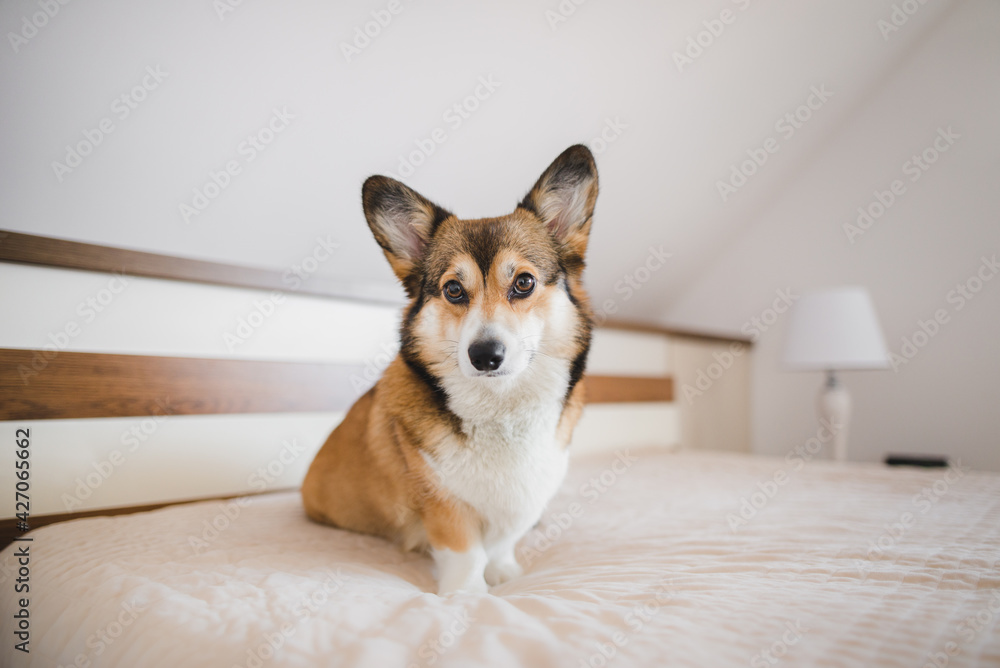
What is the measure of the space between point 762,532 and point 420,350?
805 mm

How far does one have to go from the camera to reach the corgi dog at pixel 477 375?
3.25 ft

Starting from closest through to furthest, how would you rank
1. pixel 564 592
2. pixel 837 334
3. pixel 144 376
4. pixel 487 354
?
pixel 564 592 → pixel 487 354 → pixel 144 376 → pixel 837 334

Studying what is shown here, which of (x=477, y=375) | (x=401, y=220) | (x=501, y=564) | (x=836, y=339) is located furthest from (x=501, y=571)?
(x=836, y=339)

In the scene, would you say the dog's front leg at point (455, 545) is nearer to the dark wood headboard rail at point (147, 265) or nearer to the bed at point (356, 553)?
the bed at point (356, 553)

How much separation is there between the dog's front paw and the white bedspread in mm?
30

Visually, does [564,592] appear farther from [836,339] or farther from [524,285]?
[836,339]

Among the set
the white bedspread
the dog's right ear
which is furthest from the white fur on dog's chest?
the dog's right ear

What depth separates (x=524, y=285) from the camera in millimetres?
1041

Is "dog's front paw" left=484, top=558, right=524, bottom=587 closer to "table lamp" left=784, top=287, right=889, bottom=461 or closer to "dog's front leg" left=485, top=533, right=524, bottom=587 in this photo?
"dog's front leg" left=485, top=533, right=524, bottom=587

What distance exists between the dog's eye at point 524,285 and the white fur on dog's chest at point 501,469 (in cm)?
22

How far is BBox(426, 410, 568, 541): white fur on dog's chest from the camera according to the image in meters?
0.99

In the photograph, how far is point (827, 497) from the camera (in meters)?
1.51

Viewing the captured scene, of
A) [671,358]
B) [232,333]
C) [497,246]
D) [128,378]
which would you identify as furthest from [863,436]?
[128,378]

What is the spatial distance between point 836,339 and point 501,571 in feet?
7.90
